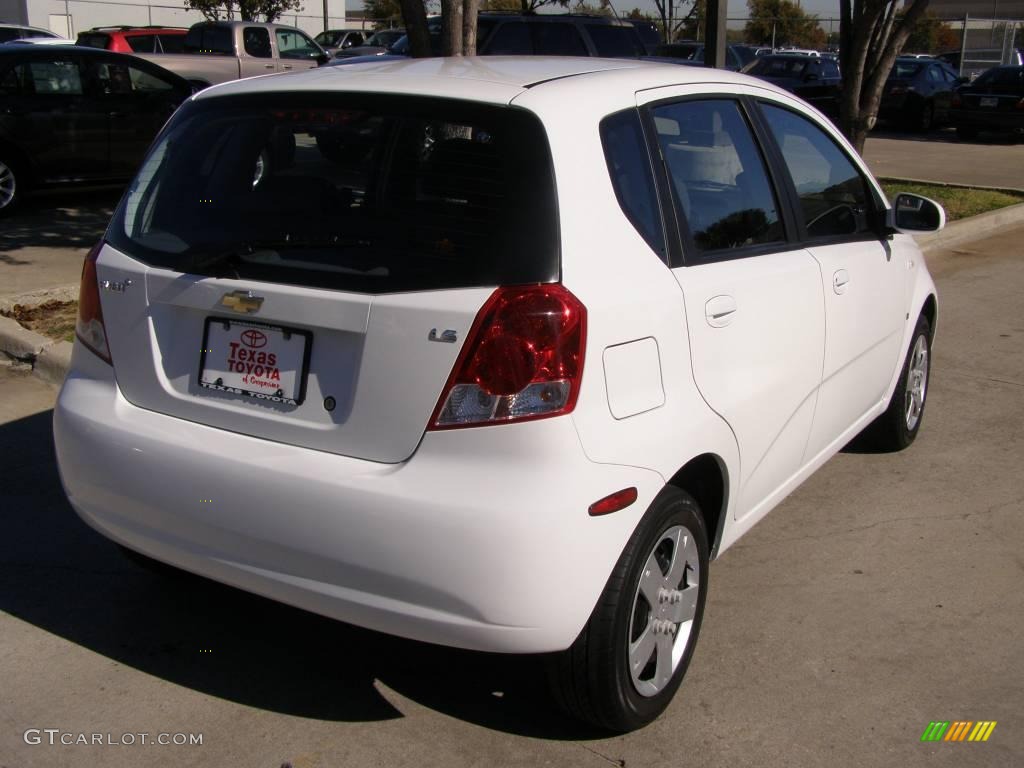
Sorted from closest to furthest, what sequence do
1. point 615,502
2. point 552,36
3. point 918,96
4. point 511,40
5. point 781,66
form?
point 615,502 < point 511,40 < point 552,36 < point 781,66 < point 918,96

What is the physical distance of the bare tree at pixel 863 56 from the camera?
11994mm

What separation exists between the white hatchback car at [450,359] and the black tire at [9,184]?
8.29 m

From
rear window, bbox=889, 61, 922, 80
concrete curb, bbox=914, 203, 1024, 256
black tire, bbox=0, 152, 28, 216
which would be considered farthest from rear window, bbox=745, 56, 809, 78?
black tire, bbox=0, 152, 28, 216

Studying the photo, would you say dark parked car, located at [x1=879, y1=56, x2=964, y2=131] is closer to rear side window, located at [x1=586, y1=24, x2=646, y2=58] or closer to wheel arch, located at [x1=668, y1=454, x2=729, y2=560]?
rear side window, located at [x1=586, y1=24, x2=646, y2=58]

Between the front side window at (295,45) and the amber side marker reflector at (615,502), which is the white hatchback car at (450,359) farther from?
the front side window at (295,45)

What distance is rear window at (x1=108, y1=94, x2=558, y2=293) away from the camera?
2.89 m

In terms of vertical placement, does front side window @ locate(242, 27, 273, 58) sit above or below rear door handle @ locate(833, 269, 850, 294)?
above

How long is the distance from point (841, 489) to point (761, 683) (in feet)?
6.02

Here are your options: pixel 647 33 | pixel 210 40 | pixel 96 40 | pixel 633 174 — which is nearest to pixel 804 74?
pixel 647 33

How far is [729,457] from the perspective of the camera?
136 inches

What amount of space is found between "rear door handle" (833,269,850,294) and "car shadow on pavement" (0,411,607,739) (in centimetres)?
180

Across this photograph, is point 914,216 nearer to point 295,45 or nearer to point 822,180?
point 822,180

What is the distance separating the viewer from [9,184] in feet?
36.0

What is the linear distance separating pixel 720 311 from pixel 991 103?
21959 mm
